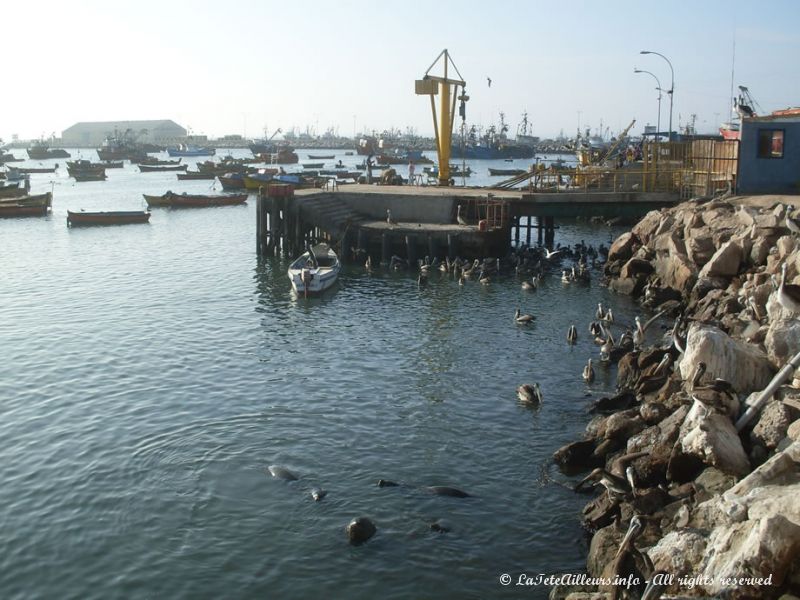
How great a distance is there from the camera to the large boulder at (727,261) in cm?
3517

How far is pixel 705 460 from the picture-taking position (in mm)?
17453

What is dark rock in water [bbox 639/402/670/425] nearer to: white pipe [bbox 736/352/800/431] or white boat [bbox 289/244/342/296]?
white pipe [bbox 736/352/800/431]

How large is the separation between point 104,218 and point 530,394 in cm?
6136

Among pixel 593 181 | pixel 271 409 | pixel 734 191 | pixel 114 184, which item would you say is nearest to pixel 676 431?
pixel 271 409

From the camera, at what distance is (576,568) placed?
16828 mm

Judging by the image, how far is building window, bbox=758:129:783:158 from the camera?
46.4 meters

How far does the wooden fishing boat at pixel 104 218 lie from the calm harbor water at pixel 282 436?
31.4m

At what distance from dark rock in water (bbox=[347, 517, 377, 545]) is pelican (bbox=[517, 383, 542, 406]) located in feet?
32.0

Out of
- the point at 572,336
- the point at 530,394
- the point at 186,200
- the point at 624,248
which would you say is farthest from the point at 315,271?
the point at 186,200

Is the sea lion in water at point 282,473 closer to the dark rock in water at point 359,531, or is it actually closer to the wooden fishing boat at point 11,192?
the dark rock in water at point 359,531

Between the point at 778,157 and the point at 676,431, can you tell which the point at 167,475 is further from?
the point at 778,157

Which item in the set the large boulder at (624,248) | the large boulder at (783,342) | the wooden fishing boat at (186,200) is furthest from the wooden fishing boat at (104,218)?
the large boulder at (783,342)

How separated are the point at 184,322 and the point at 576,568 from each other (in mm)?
25942

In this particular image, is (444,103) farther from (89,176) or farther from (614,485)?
(89,176)
